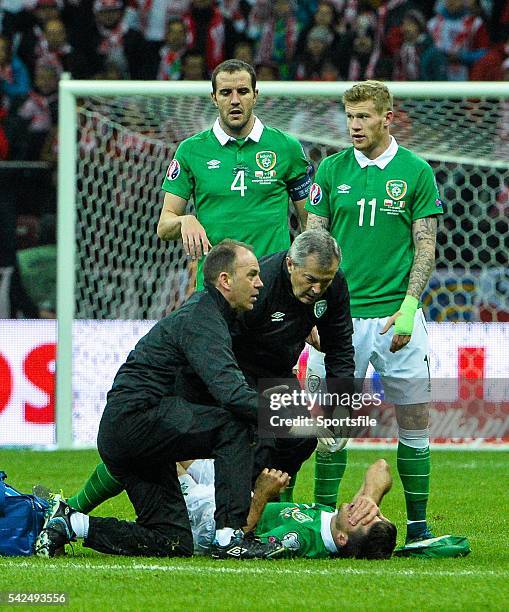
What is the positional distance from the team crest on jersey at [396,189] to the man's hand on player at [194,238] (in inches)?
36.0

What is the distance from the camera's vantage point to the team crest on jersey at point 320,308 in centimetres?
599

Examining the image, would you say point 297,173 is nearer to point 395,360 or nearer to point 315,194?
point 315,194

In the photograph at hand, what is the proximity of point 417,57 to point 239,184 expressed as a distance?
8.13m

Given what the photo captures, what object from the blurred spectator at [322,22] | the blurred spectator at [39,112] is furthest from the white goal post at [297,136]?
the blurred spectator at [322,22]

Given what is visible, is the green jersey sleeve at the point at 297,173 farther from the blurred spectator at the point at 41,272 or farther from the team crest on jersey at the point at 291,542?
the blurred spectator at the point at 41,272

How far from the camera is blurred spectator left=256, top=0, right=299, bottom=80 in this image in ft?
49.0

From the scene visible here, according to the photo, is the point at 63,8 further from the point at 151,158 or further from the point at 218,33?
the point at 151,158

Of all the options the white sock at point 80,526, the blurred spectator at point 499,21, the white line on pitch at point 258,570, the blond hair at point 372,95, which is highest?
the blurred spectator at point 499,21

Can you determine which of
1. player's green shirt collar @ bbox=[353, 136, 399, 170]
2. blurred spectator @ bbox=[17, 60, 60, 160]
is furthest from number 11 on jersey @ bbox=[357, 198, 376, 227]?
blurred spectator @ bbox=[17, 60, 60, 160]

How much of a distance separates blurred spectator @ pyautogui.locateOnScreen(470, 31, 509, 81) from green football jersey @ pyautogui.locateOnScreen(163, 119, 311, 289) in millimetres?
7922

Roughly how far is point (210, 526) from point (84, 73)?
9960mm

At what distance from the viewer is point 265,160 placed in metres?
6.88

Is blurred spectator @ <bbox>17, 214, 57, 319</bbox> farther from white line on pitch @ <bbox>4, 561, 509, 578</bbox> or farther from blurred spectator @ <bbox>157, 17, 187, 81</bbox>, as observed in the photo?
white line on pitch @ <bbox>4, 561, 509, 578</bbox>

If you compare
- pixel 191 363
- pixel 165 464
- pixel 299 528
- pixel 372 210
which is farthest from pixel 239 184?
pixel 299 528
